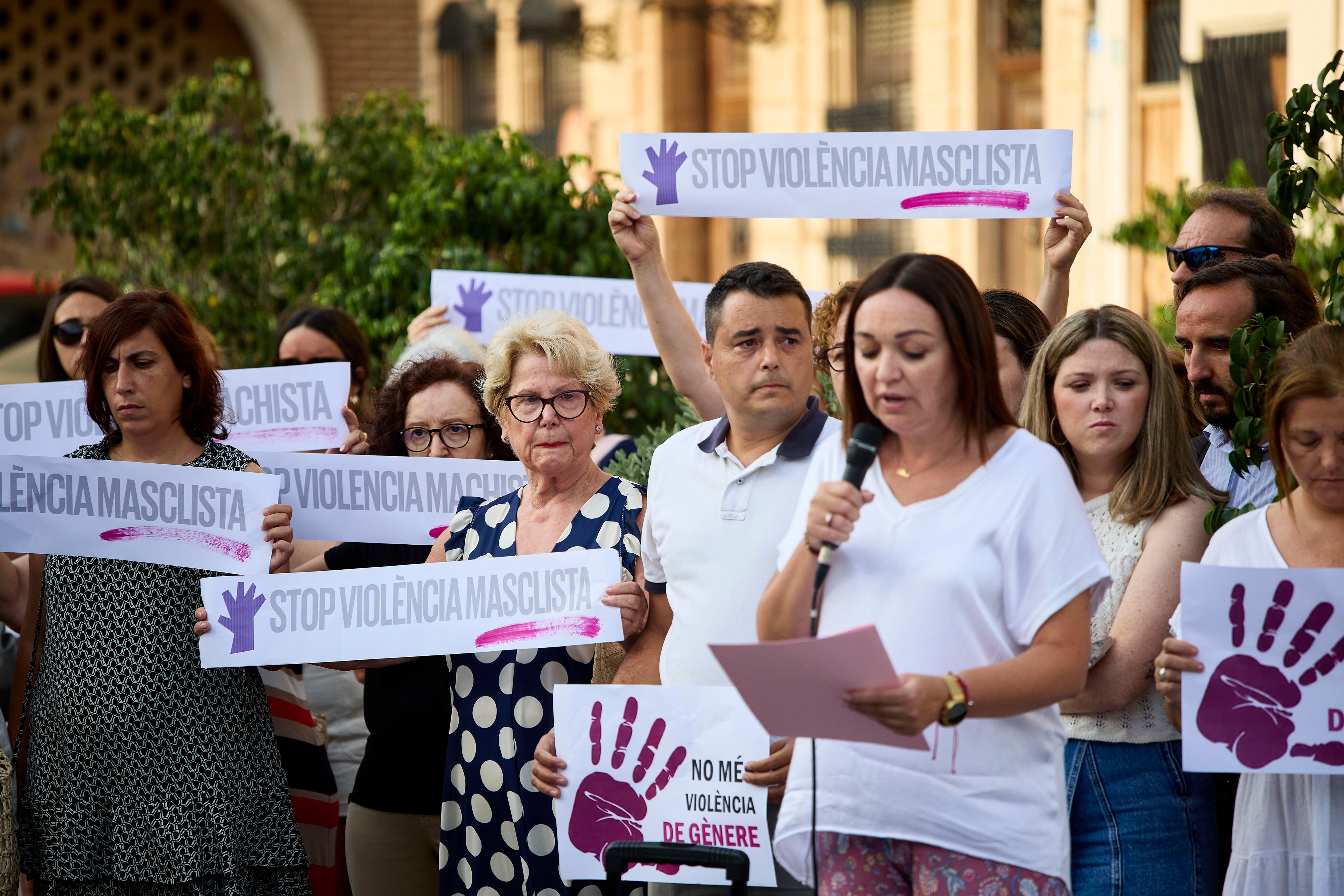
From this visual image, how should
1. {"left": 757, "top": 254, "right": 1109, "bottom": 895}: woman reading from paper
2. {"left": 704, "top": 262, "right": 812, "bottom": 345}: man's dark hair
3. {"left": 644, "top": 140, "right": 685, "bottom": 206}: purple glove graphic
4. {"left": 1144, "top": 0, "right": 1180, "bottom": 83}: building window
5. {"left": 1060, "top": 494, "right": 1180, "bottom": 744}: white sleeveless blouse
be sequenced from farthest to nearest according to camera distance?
{"left": 1144, "top": 0, "right": 1180, "bottom": 83}: building window
{"left": 644, "top": 140, "right": 685, "bottom": 206}: purple glove graphic
{"left": 704, "top": 262, "right": 812, "bottom": 345}: man's dark hair
{"left": 1060, "top": 494, "right": 1180, "bottom": 744}: white sleeveless blouse
{"left": 757, "top": 254, "right": 1109, "bottom": 895}: woman reading from paper

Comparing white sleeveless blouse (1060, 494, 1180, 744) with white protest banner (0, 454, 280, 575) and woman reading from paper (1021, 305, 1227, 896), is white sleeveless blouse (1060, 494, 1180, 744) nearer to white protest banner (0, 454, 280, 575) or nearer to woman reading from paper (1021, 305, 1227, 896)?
woman reading from paper (1021, 305, 1227, 896)

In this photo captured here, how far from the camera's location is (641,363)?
23.2 ft

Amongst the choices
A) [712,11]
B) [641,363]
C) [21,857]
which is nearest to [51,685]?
[21,857]

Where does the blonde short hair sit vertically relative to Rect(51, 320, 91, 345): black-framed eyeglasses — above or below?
below

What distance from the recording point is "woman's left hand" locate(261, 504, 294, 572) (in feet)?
12.8

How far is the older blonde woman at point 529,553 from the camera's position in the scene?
3598 millimetres

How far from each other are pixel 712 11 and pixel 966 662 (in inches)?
538

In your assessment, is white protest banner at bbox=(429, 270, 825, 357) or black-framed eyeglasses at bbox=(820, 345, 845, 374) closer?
black-framed eyeglasses at bbox=(820, 345, 845, 374)

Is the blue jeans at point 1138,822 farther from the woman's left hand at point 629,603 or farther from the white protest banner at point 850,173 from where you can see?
the white protest banner at point 850,173

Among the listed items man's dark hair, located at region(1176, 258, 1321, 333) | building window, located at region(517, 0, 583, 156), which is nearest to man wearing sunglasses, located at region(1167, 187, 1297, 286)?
man's dark hair, located at region(1176, 258, 1321, 333)

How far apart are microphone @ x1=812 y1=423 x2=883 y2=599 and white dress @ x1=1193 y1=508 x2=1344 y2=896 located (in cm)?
90

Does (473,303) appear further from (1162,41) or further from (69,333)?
(1162,41)

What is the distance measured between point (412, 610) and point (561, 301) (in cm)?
245

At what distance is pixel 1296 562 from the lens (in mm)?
2957
